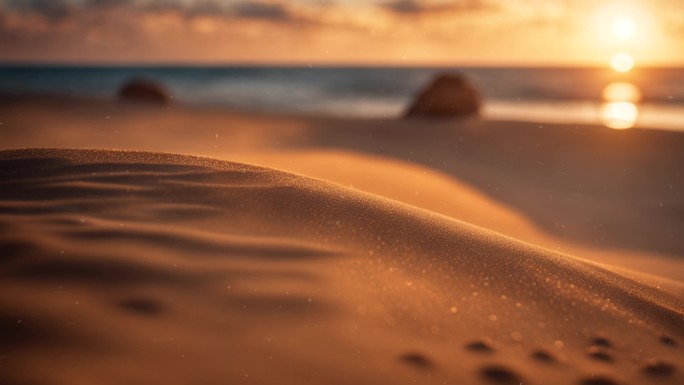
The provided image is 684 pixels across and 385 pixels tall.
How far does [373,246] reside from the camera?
152 cm

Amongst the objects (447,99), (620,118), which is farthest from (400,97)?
(447,99)

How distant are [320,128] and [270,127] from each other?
0.64 metres

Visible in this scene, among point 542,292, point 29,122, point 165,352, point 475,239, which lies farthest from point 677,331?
point 29,122

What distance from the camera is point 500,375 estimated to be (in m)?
1.11

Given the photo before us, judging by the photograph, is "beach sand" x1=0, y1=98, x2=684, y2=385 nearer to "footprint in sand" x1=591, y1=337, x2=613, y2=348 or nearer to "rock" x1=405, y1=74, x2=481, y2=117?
"footprint in sand" x1=591, y1=337, x2=613, y2=348

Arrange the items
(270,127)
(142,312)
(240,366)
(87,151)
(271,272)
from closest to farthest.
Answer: (240,366), (142,312), (271,272), (87,151), (270,127)

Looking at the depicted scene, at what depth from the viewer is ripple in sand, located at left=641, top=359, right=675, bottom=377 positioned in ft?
3.94

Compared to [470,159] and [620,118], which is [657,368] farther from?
[620,118]

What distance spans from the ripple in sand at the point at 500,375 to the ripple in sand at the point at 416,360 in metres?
0.12

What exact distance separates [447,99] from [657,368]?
24.3 ft

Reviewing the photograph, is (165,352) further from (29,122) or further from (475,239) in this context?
(29,122)

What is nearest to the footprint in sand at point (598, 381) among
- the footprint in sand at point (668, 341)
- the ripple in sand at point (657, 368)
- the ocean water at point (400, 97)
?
the ripple in sand at point (657, 368)

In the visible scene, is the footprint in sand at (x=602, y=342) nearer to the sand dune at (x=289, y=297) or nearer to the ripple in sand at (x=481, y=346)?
the sand dune at (x=289, y=297)

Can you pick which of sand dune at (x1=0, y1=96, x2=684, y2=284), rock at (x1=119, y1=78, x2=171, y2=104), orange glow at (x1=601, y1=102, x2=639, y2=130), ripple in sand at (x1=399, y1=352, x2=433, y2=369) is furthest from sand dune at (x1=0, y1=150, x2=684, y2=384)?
rock at (x1=119, y1=78, x2=171, y2=104)
